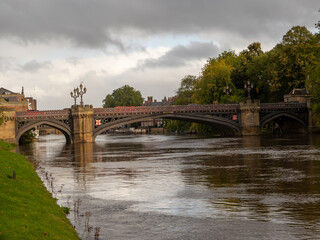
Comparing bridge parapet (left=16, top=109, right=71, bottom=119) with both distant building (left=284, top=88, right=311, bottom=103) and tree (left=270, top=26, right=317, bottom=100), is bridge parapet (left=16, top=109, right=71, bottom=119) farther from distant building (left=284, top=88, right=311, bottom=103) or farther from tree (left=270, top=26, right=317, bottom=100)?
distant building (left=284, top=88, right=311, bottom=103)

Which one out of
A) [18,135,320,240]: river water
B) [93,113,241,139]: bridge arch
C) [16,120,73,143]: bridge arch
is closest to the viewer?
[18,135,320,240]: river water

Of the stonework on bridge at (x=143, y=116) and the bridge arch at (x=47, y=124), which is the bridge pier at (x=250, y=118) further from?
the bridge arch at (x=47, y=124)

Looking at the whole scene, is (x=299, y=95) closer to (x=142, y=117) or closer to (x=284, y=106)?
(x=284, y=106)

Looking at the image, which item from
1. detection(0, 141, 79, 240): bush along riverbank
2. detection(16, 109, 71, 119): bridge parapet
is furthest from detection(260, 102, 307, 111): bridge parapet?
detection(0, 141, 79, 240): bush along riverbank

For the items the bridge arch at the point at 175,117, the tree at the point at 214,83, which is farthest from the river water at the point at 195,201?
the tree at the point at 214,83

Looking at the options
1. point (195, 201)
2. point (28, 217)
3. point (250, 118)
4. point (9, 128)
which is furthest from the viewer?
point (250, 118)

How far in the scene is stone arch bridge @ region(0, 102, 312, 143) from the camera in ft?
272

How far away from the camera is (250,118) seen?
88.7 m

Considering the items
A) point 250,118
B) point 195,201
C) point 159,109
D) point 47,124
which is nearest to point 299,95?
point 250,118

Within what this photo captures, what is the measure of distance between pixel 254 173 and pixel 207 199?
10341 millimetres

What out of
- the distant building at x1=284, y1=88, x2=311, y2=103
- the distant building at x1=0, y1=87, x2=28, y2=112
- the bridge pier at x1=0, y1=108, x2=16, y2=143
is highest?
the distant building at x1=0, y1=87, x2=28, y2=112

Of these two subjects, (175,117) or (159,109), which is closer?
(159,109)

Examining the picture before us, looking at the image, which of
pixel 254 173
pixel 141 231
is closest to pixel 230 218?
pixel 141 231

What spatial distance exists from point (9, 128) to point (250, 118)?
3984 centimetres
